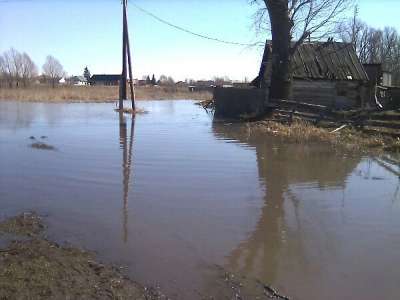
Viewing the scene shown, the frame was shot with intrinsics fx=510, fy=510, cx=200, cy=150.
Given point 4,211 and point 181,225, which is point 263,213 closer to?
point 181,225

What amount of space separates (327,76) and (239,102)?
7.25 metres

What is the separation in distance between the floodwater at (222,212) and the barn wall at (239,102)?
14.4m

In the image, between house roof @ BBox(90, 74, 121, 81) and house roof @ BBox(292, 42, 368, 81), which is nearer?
house roof @ BBox(292, 42, 368, 81)

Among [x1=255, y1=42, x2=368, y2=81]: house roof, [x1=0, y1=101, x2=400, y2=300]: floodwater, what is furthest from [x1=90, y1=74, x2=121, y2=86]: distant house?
[x1=0, y1=101, x2=400, y2=300]: floodwater

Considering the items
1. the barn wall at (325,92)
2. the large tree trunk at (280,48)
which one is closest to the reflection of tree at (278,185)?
the large tree trunk at (280,48)

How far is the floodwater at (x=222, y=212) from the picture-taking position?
5.62 m

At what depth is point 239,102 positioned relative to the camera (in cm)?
3203

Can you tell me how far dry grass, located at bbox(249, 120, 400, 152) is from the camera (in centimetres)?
1636

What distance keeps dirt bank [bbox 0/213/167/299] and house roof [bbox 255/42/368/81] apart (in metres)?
29.7

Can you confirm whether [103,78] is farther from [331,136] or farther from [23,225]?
[23,225]

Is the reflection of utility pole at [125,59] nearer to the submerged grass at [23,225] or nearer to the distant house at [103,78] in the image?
the submerged grass at [23,225]

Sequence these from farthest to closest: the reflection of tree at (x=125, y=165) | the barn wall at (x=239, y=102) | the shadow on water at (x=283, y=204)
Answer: the barn wall at (x=239, y=102) < the reflection of tree at (x=125, y=165) < the shadow on water at (x=283, y=204)

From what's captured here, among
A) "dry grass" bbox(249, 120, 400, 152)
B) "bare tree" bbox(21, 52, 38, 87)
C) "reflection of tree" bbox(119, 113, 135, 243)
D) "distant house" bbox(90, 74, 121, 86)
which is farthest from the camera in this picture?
"distant house" bbox(90, 74, 121, 86)

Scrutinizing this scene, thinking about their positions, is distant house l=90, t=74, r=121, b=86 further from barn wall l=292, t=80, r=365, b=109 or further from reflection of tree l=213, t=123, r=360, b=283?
reflection of tree l=213, t=123, r=360, b=283
